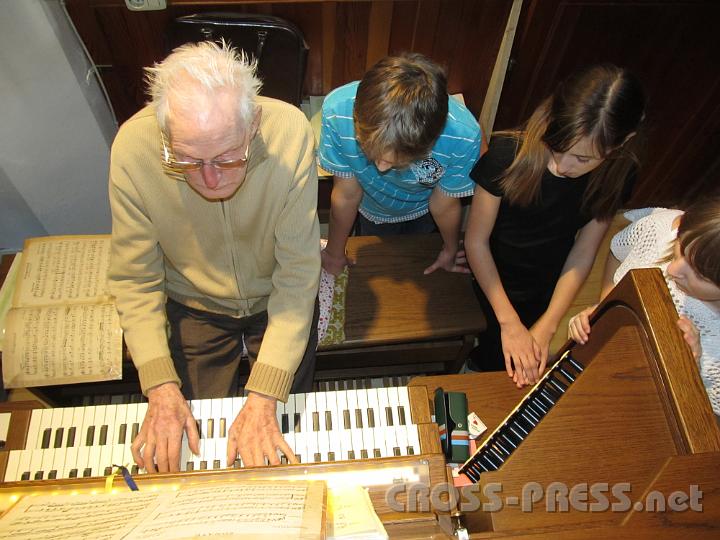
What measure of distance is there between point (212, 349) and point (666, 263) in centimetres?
162

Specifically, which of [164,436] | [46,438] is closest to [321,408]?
[164,436]

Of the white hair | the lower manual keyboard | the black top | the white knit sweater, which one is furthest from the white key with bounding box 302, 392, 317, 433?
the white knit sweater

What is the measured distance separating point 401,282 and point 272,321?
0.76m

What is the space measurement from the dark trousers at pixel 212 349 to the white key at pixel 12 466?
0.55m

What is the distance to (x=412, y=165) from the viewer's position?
81.1 inches

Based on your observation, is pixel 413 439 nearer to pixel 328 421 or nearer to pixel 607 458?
pixel 328 421

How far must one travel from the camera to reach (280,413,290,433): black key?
1680mm

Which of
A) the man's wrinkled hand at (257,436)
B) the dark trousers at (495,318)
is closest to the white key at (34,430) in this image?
the man's wrinkled hand at (257,436)

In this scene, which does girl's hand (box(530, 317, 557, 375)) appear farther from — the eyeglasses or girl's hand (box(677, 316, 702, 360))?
the eyeglasses

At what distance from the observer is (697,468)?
105cm

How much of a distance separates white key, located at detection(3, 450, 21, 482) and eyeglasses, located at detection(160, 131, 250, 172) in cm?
94

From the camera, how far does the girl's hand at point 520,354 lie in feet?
6.59

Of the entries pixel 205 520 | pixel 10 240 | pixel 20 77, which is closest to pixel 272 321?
pixel 205 520

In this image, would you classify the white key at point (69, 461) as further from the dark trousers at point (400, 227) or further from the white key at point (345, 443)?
the dark trousers at point (400, 227)
